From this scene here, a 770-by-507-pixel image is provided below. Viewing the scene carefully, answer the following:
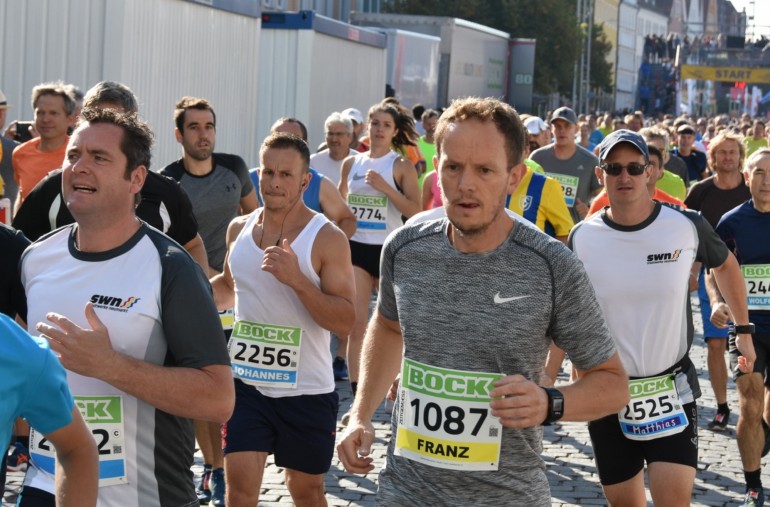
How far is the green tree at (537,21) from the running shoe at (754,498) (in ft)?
163

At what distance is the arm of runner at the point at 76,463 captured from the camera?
9.76 ft

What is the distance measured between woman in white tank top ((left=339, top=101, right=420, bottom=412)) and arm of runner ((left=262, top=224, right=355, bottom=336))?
4.22m

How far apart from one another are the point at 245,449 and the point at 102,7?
694 centimetres

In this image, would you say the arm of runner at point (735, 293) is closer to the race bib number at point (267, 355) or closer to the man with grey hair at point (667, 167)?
the man with grey hair at point (667, 167)

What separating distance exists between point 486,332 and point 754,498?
162 inches

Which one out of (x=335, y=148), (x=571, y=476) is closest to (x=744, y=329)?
(x=571, y=476)

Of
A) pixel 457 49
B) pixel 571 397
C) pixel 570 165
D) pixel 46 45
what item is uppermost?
pixel 457 49

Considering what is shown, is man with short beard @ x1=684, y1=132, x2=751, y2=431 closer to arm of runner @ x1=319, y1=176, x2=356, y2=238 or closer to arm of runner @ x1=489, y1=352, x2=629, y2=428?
arm of runner @ x1=319, y1=176, x2=356, y2=238

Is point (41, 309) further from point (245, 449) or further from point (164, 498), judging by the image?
point (245, 449)

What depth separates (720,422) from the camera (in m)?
9.61

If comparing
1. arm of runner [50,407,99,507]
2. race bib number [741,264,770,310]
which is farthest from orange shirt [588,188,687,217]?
arm of runner [50,407,99,507]

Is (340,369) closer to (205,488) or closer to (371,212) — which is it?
(371,212)

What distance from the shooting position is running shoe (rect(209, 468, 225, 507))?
704cm

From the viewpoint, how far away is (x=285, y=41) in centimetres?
1825
